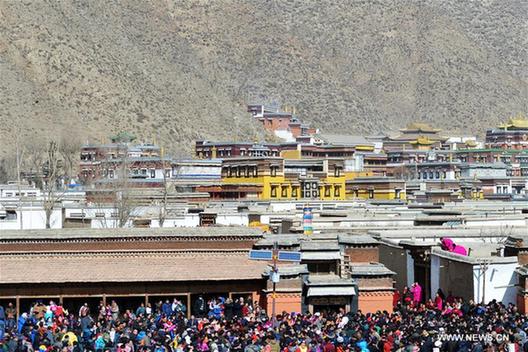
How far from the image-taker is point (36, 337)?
28203 mm

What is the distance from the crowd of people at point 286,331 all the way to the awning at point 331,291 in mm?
1219

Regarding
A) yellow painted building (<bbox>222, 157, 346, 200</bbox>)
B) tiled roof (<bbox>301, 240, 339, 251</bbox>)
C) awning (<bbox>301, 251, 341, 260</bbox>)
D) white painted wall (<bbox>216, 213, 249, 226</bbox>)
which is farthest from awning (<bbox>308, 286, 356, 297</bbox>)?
yellow painted building (<bbox>222, 157, 346, 200</bbox>)

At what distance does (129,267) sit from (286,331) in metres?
11.5

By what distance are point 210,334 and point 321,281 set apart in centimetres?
848

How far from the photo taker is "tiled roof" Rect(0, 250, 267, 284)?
37.9 metres

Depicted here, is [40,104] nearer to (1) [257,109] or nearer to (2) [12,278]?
(1) [257,109]

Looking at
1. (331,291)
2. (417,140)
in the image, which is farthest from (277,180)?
(417,140)

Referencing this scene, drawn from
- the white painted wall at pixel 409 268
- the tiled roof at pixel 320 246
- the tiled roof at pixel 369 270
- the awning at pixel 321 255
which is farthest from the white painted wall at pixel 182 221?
the tiled roof at pixel 369 270

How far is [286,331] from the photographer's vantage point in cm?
2861

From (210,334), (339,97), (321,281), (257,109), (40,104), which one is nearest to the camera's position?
(210,334)

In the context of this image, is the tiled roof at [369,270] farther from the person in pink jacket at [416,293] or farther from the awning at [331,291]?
the person in pink jacket at [416,293]

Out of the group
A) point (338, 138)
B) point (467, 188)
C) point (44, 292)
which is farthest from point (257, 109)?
point (44, 292)

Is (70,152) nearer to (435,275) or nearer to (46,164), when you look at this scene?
(46,164)

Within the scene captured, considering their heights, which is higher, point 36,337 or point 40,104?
point 40,104
